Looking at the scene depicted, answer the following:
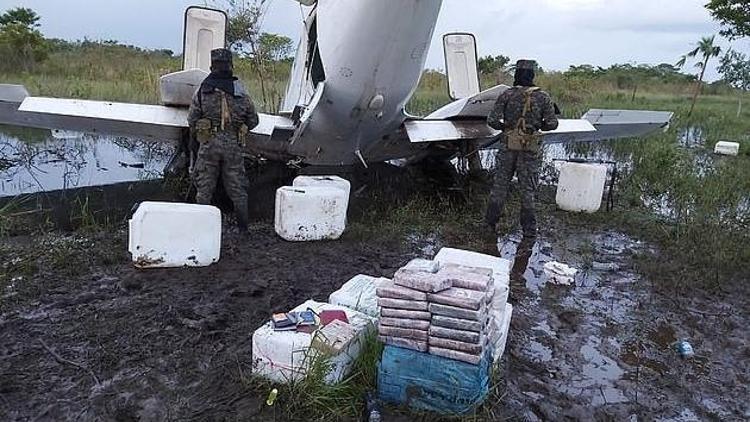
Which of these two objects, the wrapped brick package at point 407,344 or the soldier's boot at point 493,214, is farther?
the soldier's boot at point 493,214

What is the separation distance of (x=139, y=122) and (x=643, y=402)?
598 cm

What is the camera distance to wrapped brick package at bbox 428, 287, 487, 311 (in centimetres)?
303

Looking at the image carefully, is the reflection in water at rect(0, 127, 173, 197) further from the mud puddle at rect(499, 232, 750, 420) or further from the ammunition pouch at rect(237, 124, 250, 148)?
the mud puddle at rect(499, 232, 750, 420)

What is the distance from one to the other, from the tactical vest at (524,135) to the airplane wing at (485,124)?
17.7 inches

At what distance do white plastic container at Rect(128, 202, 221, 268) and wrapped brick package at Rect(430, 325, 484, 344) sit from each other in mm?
2752

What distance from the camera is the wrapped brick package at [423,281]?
3.10 metres

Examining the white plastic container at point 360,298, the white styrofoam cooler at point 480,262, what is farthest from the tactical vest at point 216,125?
the white styrofoam cooler at point 480,262

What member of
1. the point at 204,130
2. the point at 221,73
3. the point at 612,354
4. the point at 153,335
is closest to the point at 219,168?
the point at 204,130

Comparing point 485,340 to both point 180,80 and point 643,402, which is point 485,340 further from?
point 180,80

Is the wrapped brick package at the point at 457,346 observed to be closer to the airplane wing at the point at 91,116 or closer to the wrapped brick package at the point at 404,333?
the wrapped brick package at the point at 404,333

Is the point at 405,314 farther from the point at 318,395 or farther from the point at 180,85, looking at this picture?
the point at 180,85

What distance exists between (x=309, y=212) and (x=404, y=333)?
3157 mm

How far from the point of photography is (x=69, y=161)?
10484 millimetres

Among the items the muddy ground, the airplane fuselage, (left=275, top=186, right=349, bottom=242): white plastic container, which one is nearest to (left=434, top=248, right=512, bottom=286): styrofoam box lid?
the muddy ground
